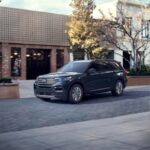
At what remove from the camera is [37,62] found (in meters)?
34.0

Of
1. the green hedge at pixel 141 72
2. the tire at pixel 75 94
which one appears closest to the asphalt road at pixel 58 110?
the tire at pixel 75 94

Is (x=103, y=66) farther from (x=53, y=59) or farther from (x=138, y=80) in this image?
(x=53, y=59)

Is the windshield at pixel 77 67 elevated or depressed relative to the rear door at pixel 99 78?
elevated

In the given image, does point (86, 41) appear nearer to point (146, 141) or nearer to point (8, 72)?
point (8, 72)

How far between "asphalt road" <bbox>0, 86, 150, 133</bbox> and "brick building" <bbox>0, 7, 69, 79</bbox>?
15202 mm

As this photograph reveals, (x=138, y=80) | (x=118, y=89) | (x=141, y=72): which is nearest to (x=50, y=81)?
(x=118, y=89)

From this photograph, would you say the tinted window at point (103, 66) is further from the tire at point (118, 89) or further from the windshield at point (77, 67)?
the tire at point (118, 89)

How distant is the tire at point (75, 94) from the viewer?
1589 centimetres

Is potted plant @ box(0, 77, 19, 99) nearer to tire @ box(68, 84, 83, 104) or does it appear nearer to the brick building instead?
tire @ box(68, 84, 83, 104)

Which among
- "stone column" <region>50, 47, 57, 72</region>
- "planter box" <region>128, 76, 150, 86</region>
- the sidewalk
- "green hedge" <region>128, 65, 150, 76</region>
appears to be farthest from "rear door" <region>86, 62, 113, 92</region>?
"stone column" <region>50, 47, 57, 72</region>

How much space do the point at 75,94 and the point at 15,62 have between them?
17.1 m

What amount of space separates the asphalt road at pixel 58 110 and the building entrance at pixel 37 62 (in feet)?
52.4

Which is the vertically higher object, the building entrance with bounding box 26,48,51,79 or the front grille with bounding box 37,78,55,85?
the building entrance with bounding box 26,48,51,79

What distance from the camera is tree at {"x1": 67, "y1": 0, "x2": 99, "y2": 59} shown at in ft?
102
